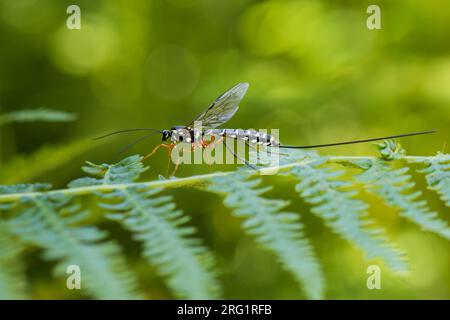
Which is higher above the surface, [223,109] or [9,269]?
[223,109]

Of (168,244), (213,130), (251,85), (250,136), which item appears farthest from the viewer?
(251,85)

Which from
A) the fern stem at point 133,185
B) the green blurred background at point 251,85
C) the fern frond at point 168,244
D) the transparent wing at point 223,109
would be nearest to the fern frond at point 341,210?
the fern stem at point 133,185

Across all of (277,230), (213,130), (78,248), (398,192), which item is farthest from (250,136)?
(78,248)

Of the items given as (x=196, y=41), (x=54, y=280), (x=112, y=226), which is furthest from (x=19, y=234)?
(x=196, y=41)

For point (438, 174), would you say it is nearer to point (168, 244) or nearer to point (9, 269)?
point (168, 244)

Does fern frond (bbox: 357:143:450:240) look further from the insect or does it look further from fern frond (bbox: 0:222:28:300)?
fern frond (bbox: 0:222:28:300)

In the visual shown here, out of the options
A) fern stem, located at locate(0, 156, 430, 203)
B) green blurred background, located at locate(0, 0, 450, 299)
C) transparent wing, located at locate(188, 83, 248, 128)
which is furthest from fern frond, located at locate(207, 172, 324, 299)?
green blurred background, located at locate(0, 0, 450, 299)
